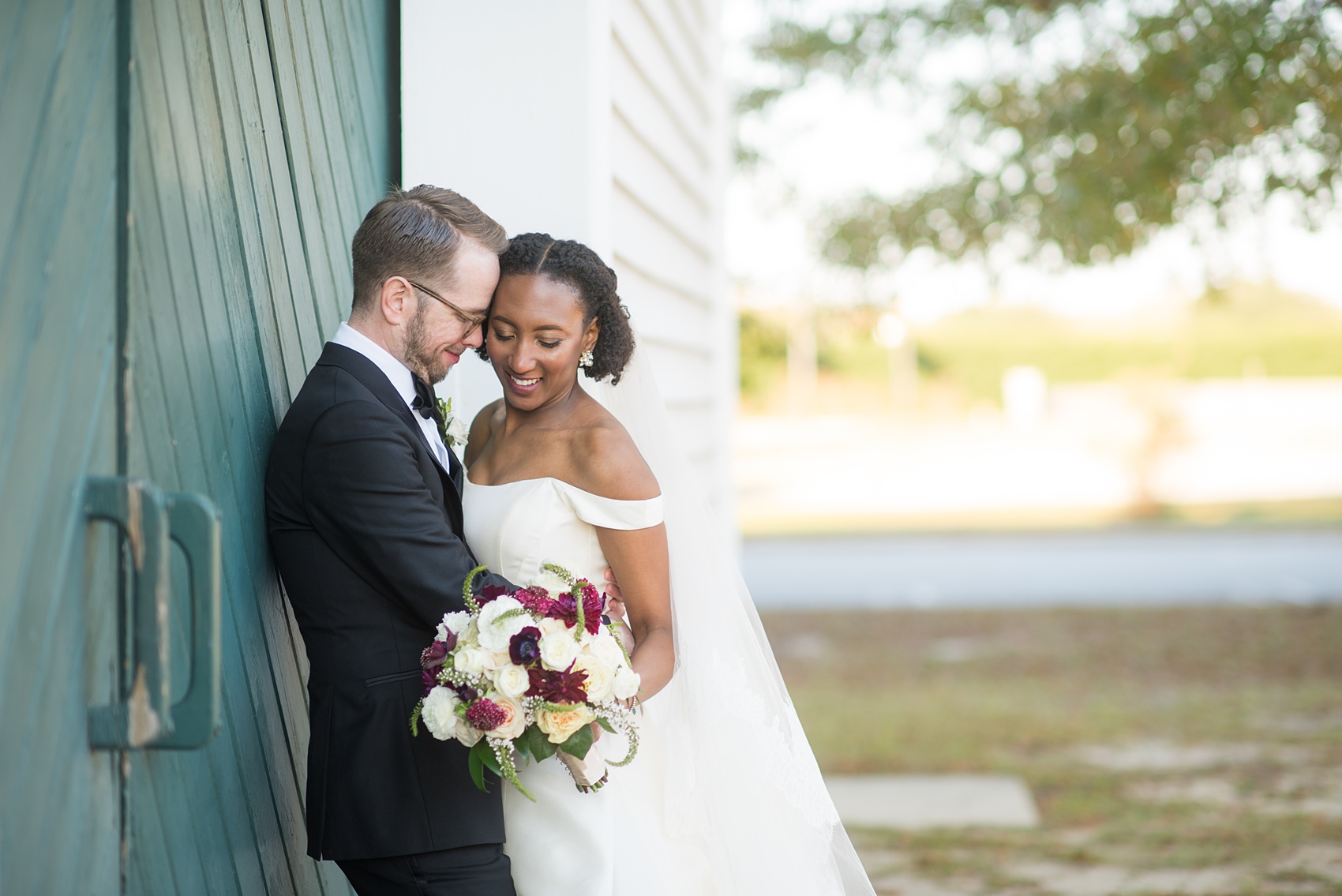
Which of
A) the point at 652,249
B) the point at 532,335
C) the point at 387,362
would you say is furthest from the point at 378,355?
the point at 652,249

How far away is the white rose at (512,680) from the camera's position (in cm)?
203

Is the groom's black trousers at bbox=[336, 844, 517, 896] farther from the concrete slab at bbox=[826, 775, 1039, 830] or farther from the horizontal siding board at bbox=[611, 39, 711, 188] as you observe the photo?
the concrete slab at bbox=[826, 775, 1039, 830]

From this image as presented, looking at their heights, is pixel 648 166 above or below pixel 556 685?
above

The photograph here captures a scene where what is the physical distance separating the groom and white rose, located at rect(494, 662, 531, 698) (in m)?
0.20

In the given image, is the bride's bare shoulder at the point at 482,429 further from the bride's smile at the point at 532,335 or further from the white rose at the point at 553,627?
the white rose at the point at 553,627

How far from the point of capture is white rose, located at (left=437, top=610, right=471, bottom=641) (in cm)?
212

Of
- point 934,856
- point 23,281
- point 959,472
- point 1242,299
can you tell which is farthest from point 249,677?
point 1242,299

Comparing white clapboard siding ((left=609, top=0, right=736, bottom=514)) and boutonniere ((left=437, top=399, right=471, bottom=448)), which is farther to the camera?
white clapboard siding ((left=609, top=0, right=736, bottom=514))

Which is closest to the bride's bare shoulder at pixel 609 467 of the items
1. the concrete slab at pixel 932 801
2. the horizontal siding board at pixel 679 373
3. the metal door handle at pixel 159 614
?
the metal door handle at pixel 159 614

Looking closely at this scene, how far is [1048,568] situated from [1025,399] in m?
15.6

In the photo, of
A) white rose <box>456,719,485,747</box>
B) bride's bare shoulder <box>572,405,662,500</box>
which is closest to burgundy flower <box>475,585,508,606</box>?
white rose <box>456,719,485,747</box>

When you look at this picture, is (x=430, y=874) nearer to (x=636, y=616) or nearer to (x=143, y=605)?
(x=636, y=616)

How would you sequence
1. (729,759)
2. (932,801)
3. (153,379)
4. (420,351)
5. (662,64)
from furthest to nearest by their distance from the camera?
1. (932,801)
2. (662,64)
3. (729,759)
4. (420,351)
5. (153,379)

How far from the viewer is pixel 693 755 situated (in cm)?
273
